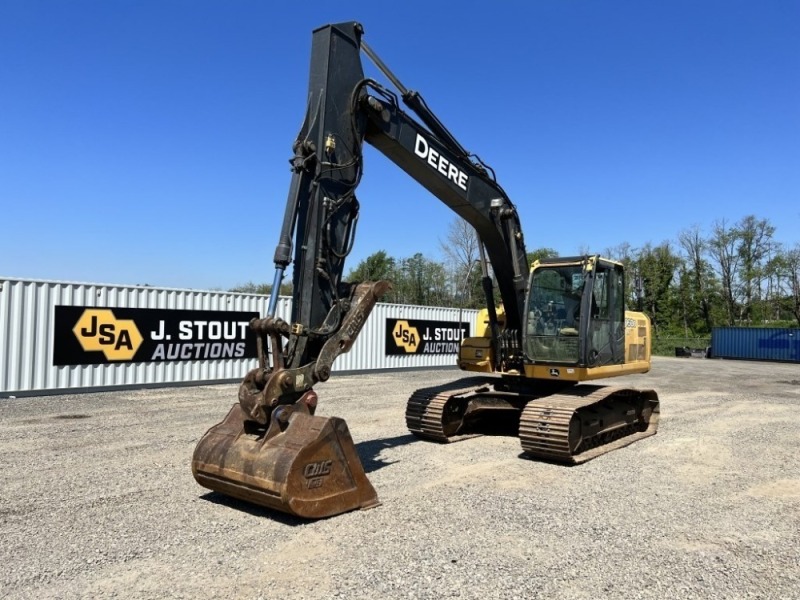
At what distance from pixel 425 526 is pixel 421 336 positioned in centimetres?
1908

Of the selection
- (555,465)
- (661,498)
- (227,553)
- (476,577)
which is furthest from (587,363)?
(227,553)

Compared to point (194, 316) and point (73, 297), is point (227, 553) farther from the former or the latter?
point (194, 316)

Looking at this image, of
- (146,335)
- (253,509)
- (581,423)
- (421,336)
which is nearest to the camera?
(253,509)

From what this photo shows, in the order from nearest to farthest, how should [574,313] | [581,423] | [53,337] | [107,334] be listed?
1. [581,423]
2. [574,313]
3. [53,337]
4. [107,334]

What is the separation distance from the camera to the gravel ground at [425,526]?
4.17 m

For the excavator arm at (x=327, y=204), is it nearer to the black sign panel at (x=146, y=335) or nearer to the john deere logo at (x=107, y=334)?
the black sign panel at (x=146, y=335)

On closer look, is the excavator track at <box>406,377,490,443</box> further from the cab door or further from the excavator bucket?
the excavator bucket

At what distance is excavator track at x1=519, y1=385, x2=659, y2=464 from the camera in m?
7.75

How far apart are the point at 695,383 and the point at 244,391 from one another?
19.1m

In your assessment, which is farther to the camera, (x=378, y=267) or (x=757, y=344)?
(x=378, y=267)

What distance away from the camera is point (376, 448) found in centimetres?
873

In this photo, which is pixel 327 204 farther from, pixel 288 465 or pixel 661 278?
pixel 661 278

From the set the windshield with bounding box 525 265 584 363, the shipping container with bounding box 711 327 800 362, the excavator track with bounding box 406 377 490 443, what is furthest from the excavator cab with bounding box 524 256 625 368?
the shipping container with bounding box 711 327 800 362

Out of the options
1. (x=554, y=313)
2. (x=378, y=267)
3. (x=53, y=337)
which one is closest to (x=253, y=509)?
Result: (x=554, y=313)
